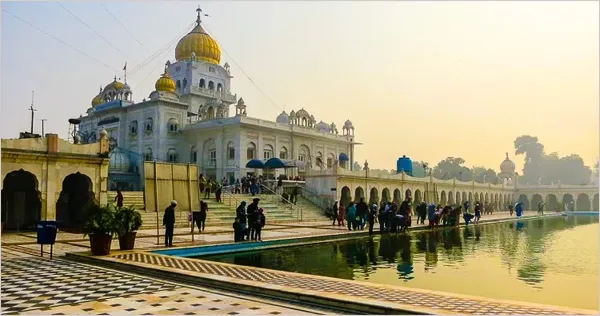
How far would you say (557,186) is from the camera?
2363 inches

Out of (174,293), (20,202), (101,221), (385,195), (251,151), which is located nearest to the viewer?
(174,293)

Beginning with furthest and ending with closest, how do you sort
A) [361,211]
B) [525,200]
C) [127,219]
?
[525,200] → [361,211] → [127,219]

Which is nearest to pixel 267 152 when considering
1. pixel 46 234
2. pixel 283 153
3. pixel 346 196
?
pixel 283 153

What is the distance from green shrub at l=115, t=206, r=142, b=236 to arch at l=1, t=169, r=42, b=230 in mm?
9324

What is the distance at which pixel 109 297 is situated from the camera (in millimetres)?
6879

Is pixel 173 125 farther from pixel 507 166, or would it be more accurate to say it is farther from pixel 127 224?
pixel 507 166

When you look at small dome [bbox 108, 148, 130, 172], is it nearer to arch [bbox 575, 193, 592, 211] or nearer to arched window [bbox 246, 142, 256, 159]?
arched window [bbox 246, 142, 256, 159]

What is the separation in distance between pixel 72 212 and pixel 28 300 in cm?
1508

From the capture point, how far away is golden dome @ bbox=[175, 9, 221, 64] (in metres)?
45.6

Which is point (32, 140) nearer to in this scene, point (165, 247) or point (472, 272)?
point (165, 247)

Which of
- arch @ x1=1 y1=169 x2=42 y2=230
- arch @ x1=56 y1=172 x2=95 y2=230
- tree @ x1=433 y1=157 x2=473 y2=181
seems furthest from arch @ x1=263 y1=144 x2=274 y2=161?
tree @ x1=433 y1=157 x2=473 y2=181

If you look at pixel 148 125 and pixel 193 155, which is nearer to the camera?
pixel 148 125

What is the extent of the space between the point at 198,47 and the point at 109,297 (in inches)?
1616

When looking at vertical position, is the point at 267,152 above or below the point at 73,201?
above
